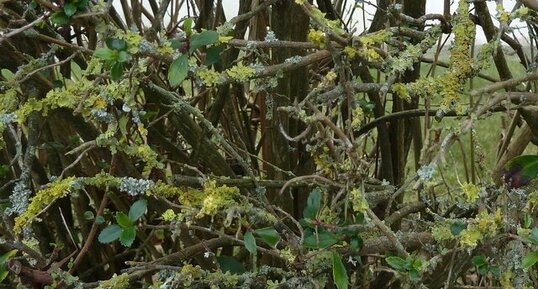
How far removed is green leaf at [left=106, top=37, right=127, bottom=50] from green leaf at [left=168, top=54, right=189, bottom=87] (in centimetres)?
7

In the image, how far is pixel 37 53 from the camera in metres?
1.27

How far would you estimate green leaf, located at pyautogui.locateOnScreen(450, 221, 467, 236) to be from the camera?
1008 mm

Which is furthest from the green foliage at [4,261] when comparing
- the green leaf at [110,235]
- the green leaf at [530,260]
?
the green leaf at [530,260]

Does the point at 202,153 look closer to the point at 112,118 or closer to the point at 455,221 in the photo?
the point at 112,118

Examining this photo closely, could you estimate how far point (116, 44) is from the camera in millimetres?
902

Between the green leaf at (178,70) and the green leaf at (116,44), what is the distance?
0.22ft

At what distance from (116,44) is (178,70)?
83mm

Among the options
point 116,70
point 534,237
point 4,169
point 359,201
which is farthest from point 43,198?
point 534,237

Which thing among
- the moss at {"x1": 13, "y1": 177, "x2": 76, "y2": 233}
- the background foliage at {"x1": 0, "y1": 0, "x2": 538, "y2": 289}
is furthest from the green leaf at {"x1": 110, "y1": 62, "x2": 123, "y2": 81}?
the moss at {"x1": 13, "y1": 177, "x2": 76, "y2": 233}

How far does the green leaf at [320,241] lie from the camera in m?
0.97

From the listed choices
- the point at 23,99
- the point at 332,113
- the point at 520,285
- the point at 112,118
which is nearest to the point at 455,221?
the point at 520,285

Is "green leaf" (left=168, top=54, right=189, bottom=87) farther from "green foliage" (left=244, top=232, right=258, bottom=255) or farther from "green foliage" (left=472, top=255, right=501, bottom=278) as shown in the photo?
Result: "green foliage" (left=472, top=255, right=501, bottom=278)

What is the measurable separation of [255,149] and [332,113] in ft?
2.10

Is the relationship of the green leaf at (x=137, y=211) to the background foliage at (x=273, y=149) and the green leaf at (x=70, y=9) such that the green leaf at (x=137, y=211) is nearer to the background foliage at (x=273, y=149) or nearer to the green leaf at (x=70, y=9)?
the background foliage at (x=273, y=149)
